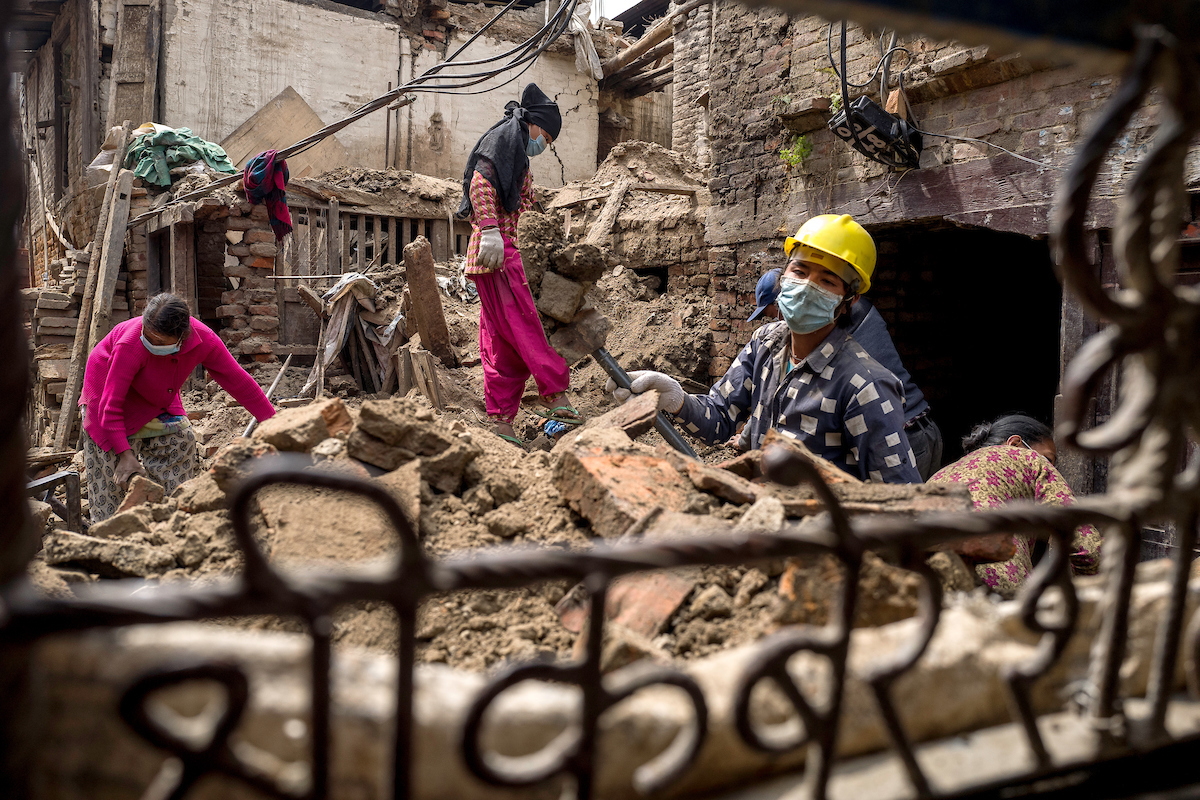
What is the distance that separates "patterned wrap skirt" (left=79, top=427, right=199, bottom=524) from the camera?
450cm

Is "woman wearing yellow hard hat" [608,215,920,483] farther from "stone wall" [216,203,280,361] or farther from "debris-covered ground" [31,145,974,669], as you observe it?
"stone wall" [216,203,280,361]

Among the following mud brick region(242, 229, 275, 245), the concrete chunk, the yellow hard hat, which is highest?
mud brick region(242, 229, 275, 245)

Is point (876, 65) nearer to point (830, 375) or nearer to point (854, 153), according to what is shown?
point (854, 153)

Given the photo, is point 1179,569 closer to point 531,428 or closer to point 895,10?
point 895,10

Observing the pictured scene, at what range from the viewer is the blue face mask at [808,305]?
317cm

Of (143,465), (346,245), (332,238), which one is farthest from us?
(346,245)

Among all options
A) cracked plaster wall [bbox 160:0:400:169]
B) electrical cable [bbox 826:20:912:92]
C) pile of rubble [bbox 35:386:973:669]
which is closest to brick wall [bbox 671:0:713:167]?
cracked plaster wall [bbox 160:0:400:169]

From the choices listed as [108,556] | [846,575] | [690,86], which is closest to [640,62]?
[690,86]

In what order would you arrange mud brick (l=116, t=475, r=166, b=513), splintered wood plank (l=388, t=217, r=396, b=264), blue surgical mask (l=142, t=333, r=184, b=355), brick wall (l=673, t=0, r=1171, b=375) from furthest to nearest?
splintered wood plank (l=388, t=217, r=396, b=264) < brick wall (l=673, t=0, r=1171, b=375) < blue surgical mask (l=142, t=333, r=184, b=355) < mud brick (l=116, t=475, r=166, b=513)

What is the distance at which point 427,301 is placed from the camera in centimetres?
726

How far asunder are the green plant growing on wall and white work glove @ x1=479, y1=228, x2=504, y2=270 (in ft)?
7.87

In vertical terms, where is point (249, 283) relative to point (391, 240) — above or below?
below

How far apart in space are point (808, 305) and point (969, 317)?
4.33 m

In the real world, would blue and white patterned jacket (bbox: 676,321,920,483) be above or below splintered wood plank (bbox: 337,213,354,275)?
below
